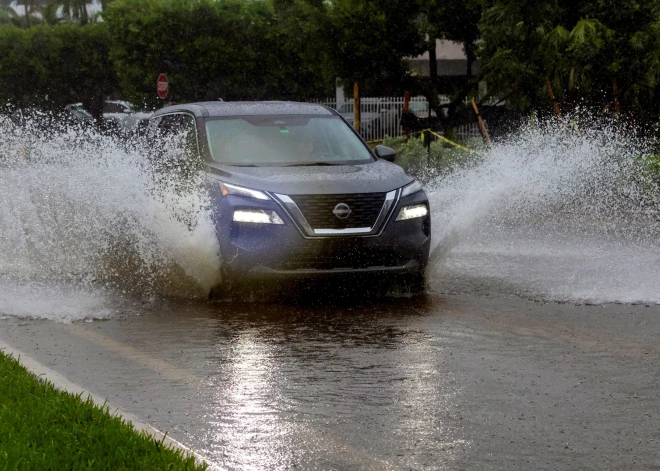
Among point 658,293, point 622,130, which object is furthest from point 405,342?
point 622,130

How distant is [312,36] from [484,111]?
7051mm

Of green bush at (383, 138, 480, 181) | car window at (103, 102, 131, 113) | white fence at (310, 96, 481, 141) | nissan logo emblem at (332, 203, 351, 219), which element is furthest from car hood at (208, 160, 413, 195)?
car window at (103, 102, 131, 113)

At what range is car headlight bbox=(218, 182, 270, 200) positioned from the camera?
10.4 metres

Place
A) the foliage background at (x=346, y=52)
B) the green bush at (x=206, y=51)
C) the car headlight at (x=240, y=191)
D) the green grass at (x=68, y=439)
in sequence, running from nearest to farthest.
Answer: the green grass at (x=68, y=439) → the car headlight at (x=240, y=191) → the foliage background at (x=346, y=52) → the green bush at (x=206, y=51)

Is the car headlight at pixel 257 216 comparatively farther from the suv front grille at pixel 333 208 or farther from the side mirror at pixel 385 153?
the side mirror at pixel 385 153

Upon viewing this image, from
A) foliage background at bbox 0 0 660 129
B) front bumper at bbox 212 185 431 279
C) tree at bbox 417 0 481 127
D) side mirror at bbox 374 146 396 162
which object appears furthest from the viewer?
tree at bbox 417 0 481 127

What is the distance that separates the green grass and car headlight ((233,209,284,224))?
390 centimetres

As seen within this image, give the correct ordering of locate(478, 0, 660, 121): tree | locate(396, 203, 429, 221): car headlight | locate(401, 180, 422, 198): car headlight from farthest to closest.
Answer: locate(478, 0, 660, 121): tree
locate(401, 180, 422, 198): car headlight
locate(396, 203, 429, 221): car headlight

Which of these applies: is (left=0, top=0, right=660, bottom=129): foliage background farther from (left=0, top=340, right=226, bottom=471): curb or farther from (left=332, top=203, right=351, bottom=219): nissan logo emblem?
(left=0, top=340, right=226, bottom=471): curb

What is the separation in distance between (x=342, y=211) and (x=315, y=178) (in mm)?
468

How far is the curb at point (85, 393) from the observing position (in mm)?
5576

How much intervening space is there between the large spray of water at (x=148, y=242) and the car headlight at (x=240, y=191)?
11.3 inches

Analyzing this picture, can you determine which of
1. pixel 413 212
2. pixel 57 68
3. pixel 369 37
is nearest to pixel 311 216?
pixel 413 212

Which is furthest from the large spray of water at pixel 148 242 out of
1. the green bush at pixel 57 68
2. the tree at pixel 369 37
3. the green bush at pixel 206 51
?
the green bush at pixel 57 68
